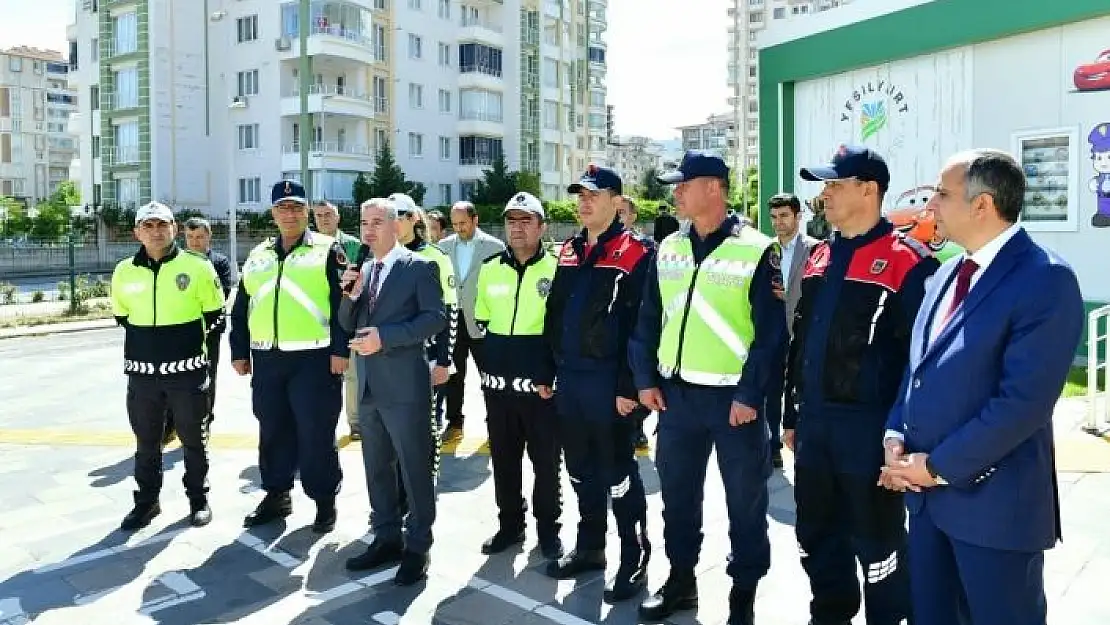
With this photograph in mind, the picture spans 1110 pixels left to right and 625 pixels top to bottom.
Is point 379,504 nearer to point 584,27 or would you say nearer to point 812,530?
point 812,530

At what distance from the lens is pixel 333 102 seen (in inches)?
1735

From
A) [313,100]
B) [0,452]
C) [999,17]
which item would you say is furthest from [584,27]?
[0,452]

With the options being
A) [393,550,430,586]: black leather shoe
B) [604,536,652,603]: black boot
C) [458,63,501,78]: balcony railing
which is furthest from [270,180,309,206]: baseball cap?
[458,63,501,78]: balcony railing

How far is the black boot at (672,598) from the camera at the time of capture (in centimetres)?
457

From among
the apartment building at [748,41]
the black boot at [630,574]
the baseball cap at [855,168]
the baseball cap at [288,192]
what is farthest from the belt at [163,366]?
the apartment building at [748,41]

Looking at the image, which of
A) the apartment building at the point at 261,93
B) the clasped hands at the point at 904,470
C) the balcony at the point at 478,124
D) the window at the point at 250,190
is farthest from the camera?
the balcony at the point at 478,124

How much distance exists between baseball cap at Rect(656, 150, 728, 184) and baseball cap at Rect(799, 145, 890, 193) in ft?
1.95

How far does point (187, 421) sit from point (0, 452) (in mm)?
3353

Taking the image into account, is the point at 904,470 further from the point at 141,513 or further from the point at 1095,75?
the point at 1095,75

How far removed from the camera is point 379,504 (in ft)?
18.3

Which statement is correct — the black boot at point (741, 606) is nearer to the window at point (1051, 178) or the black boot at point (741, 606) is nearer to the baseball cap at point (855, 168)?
the baseball cap at point (855, 168)

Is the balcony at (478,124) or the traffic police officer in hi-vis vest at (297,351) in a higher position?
the balcony at (478,124)

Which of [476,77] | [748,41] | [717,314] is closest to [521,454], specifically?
[717,314]

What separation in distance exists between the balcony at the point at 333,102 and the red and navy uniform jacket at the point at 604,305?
41.0 meters
